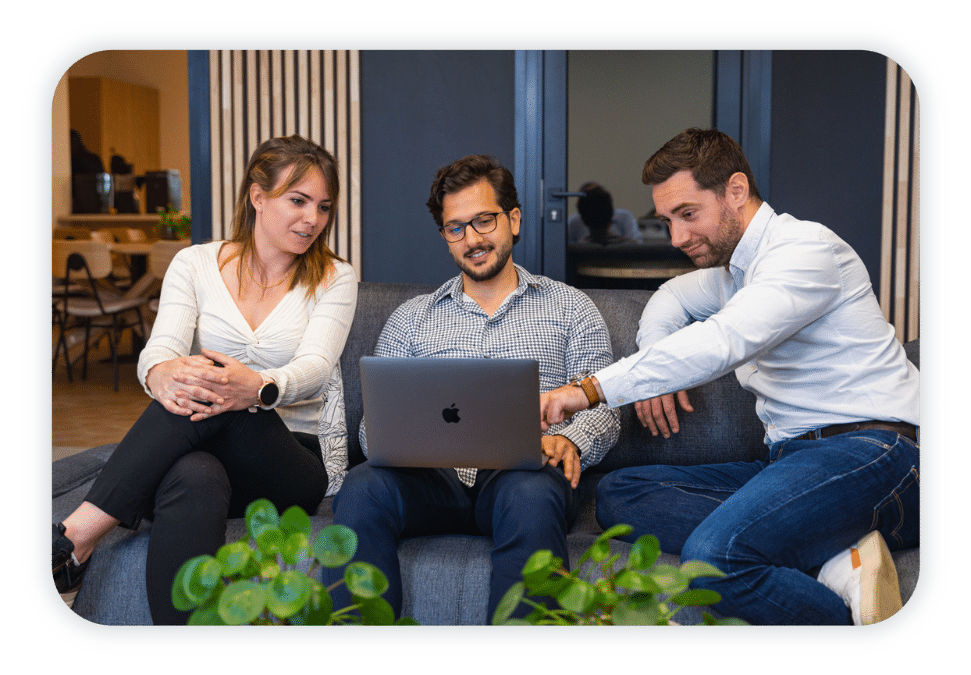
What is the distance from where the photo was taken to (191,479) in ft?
6.20

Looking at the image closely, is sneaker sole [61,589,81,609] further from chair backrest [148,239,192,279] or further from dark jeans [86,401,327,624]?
chair backrest [148,239,192,279]

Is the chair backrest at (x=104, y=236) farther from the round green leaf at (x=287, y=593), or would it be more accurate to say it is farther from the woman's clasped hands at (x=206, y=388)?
the round green leaf at (x=287, y=593)

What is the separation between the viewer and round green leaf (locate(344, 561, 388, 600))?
3.68 ft

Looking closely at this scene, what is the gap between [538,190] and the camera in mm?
4387

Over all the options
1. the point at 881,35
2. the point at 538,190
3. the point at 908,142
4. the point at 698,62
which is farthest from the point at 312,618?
the point at 908,142

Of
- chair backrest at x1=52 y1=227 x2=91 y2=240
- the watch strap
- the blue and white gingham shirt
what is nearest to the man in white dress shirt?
the watch strap

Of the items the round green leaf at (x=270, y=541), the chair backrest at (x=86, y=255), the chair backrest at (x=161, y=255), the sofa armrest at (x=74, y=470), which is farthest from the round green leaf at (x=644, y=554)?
the chair backrest at (x=86, y=255)

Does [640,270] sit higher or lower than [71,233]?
lower

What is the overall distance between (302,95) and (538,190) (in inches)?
53.6

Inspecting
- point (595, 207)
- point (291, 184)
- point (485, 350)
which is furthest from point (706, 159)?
point (595, 207)

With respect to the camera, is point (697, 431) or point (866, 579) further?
point (697, 431)

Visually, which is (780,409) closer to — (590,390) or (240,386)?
(590,390)

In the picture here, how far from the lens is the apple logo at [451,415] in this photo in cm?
178

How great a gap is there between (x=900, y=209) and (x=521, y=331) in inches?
109
